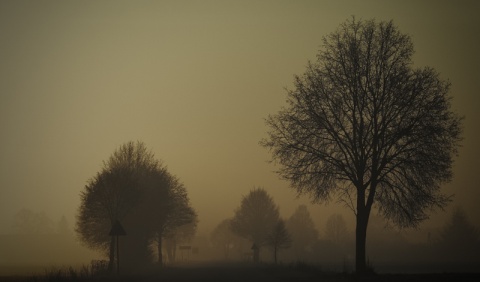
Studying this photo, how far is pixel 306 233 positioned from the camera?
131 meters

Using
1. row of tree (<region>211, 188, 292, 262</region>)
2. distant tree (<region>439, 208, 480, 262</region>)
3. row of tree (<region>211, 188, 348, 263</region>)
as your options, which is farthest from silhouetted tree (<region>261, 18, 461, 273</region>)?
distant tree (<region>439, 208, 480, 262</region>)

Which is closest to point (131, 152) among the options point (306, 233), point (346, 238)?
point (306, 233)

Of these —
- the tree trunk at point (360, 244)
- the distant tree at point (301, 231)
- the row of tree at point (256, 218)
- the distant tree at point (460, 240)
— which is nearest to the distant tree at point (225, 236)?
the distant tree at point (301, 231)

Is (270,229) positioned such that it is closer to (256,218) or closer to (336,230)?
(256,218)

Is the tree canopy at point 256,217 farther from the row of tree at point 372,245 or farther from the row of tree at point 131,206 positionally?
the row of tree at point 131,206

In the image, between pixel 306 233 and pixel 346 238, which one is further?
pixel 346 238

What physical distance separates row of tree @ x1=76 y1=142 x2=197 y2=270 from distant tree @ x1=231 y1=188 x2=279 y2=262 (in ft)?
87.2

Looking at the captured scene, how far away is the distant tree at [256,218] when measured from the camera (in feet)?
300

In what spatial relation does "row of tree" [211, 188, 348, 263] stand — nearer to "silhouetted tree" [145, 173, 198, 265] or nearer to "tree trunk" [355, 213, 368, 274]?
"silhouetted tree" [145, 173, 198, 265]

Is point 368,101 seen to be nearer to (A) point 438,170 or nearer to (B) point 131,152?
(A) point 438,170

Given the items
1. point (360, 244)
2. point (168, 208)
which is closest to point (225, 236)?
point (168, 208)

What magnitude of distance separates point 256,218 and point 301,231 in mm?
41157

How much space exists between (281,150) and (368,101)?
19.2 feet

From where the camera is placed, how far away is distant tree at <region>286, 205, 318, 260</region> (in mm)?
128000
